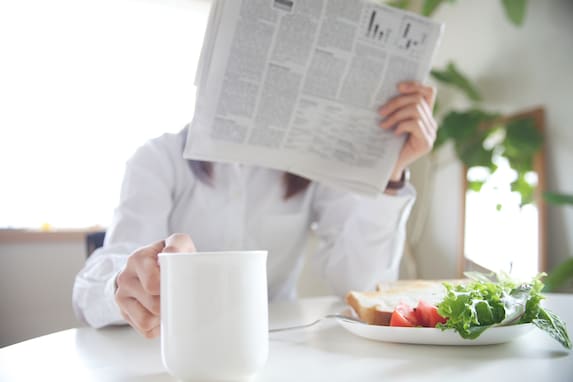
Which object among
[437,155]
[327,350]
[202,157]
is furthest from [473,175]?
[327,350]

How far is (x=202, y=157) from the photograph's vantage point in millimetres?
799

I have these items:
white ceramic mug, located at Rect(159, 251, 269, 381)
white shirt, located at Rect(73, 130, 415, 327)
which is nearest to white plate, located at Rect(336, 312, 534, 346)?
white ceramic mug, located at Rect(159, 251, 269, 381)

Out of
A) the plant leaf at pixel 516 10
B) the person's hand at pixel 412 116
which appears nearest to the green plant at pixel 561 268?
the plant leaf at pixel 516 10

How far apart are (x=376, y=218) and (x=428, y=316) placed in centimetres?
50

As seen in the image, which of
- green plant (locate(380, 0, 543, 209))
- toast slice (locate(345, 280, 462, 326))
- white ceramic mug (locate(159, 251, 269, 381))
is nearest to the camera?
white ceramic mug (locate(159, 251, 269, 381))

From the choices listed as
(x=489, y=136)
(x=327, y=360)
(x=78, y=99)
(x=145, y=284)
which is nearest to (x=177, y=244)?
(x=145, y=284)

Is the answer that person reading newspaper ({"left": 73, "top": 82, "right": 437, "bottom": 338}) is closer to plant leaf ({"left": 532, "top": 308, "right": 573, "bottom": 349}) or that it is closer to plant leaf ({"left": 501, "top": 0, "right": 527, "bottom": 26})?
plant leaf ({"left": 532, "top": 308, "right": 573, "bottom": 349})

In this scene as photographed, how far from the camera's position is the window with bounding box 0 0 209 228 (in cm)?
214

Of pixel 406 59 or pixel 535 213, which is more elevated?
pixel 406 59

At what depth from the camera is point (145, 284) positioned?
51cm

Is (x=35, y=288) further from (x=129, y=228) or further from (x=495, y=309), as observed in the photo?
(x=495, y=309)

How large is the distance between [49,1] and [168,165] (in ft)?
5.46

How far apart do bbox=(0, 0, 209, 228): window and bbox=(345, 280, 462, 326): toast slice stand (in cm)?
166

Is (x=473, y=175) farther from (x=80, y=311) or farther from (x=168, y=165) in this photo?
(x=80, y=311)
